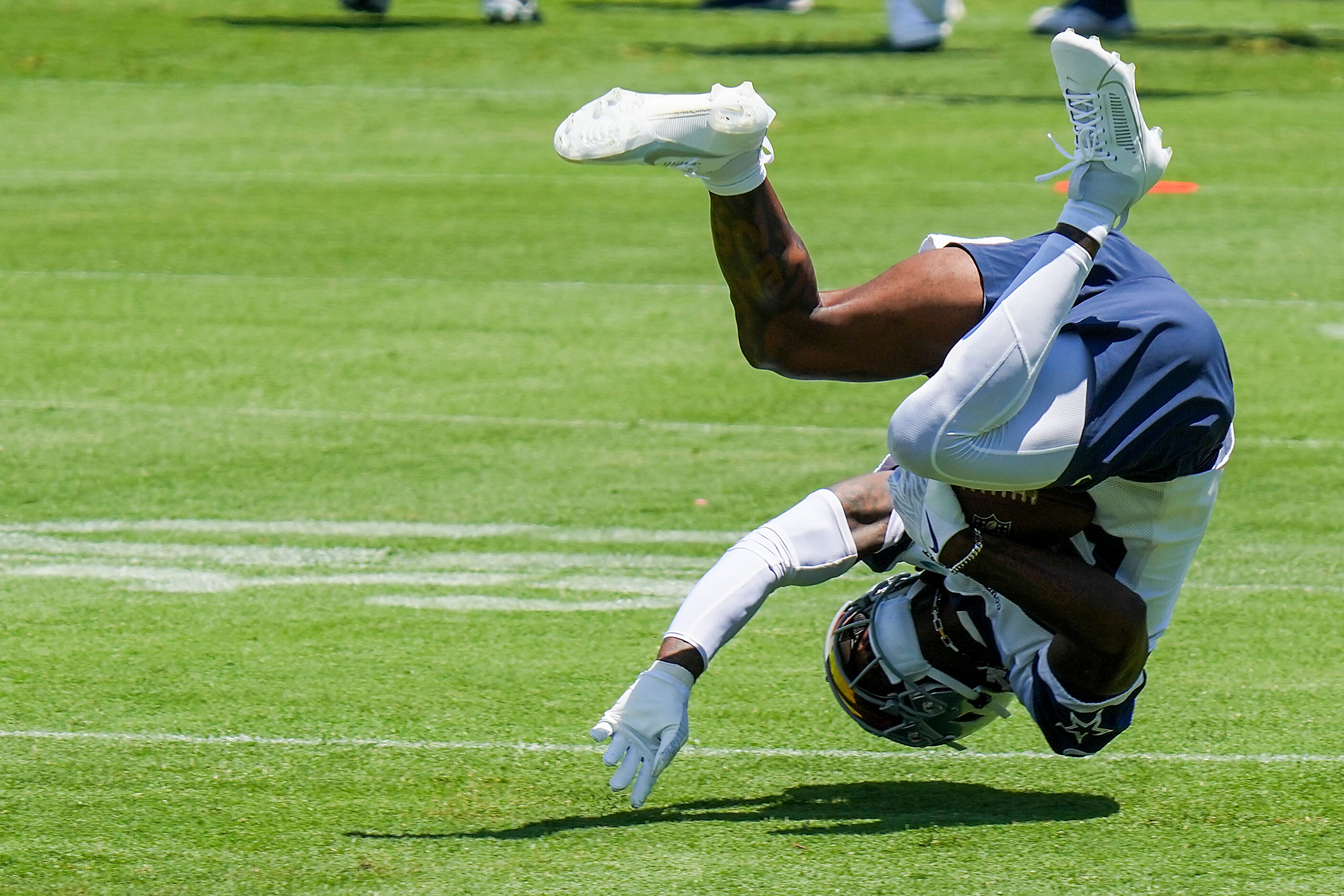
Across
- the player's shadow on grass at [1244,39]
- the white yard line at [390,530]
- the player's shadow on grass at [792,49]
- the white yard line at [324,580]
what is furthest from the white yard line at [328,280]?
the player's shadow on grass at [1244,39]

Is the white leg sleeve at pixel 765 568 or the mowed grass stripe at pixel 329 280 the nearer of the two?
the white leg sleeve at pixel 765 568

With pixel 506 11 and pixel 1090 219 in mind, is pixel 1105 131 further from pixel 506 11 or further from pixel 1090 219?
pixel 506 11

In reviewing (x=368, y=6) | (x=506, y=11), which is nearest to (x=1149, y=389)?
(x=506, y=11)

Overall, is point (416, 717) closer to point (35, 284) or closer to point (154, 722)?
point (154, 722)

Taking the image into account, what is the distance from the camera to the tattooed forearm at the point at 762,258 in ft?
13.8

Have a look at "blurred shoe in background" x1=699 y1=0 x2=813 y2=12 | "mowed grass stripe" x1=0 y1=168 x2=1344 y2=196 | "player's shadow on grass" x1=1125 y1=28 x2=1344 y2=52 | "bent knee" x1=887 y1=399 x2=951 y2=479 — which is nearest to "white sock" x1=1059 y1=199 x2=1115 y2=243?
"bent knee" x1=887 y1=399 x2=951 y2=479

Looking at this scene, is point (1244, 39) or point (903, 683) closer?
point (903, 683)

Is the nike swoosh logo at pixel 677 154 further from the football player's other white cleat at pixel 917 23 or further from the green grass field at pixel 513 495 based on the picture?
the football player's other white cleat at pixel 917 23

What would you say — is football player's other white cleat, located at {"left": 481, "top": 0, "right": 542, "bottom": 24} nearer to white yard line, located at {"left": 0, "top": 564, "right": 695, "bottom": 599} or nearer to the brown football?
white yard line, located at {"left": 0, "top": 564, "right": 695, "bottom": 599}

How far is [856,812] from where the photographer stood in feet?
13.2

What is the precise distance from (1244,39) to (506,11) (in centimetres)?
739

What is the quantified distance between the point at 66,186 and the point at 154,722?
29.1ft

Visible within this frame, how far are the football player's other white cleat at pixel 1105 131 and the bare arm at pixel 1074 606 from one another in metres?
0.74

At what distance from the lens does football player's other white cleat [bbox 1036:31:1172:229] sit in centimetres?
395
